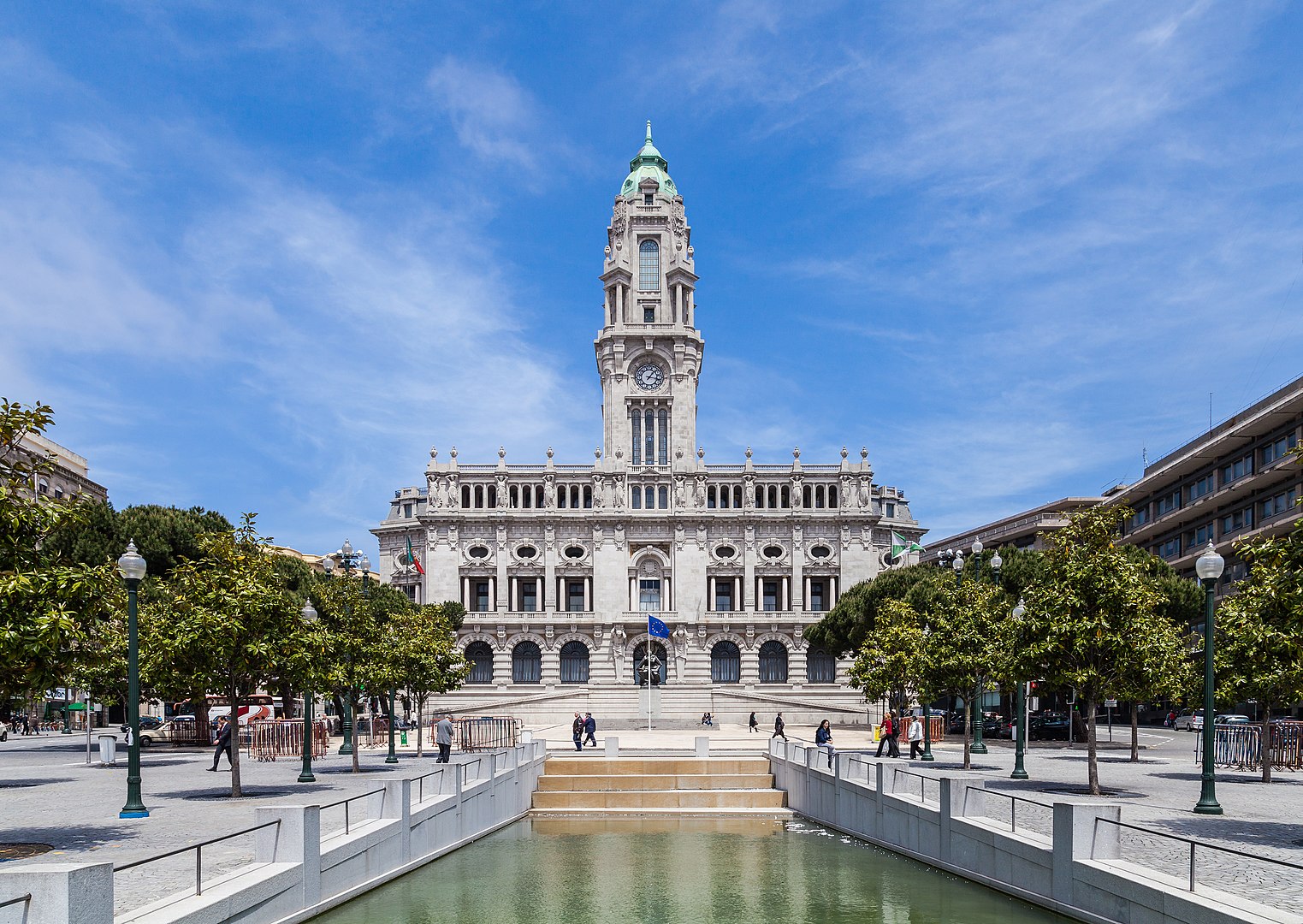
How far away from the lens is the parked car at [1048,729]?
58.0 meters

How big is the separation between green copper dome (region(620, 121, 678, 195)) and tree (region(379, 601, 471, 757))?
218ft

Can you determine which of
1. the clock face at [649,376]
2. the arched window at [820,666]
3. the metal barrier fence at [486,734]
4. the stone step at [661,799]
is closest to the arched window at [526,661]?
the arched window at [820,666]

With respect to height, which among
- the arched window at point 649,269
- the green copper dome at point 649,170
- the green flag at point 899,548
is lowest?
the green flag at point 899,548

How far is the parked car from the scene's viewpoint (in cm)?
5800

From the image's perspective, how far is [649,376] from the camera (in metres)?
105

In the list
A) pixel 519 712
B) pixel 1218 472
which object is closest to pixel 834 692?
pixel 519 712

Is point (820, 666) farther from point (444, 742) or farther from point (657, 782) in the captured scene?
point (444, 742)

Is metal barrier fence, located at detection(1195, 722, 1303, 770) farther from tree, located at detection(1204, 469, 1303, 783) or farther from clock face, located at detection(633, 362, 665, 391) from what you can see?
clock face, located at detection(633, 362, 665, 391)

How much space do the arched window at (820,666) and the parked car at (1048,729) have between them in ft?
123

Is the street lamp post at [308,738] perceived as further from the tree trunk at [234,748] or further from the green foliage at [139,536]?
the green foliage at [139,536]

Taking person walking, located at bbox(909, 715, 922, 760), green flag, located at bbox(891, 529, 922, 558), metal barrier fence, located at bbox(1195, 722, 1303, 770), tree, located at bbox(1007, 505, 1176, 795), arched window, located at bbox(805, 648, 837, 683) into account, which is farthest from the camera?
arched window, located at bbox(805, 648, 837, 683)

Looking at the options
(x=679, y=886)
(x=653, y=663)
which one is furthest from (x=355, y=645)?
(x=653, y=663)

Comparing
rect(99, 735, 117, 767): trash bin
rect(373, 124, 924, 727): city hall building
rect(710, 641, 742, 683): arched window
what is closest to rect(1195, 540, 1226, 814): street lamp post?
rect(99, 735, 117, 767): trash bin

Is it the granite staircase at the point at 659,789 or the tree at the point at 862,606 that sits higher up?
the tree at the point at 862,606
